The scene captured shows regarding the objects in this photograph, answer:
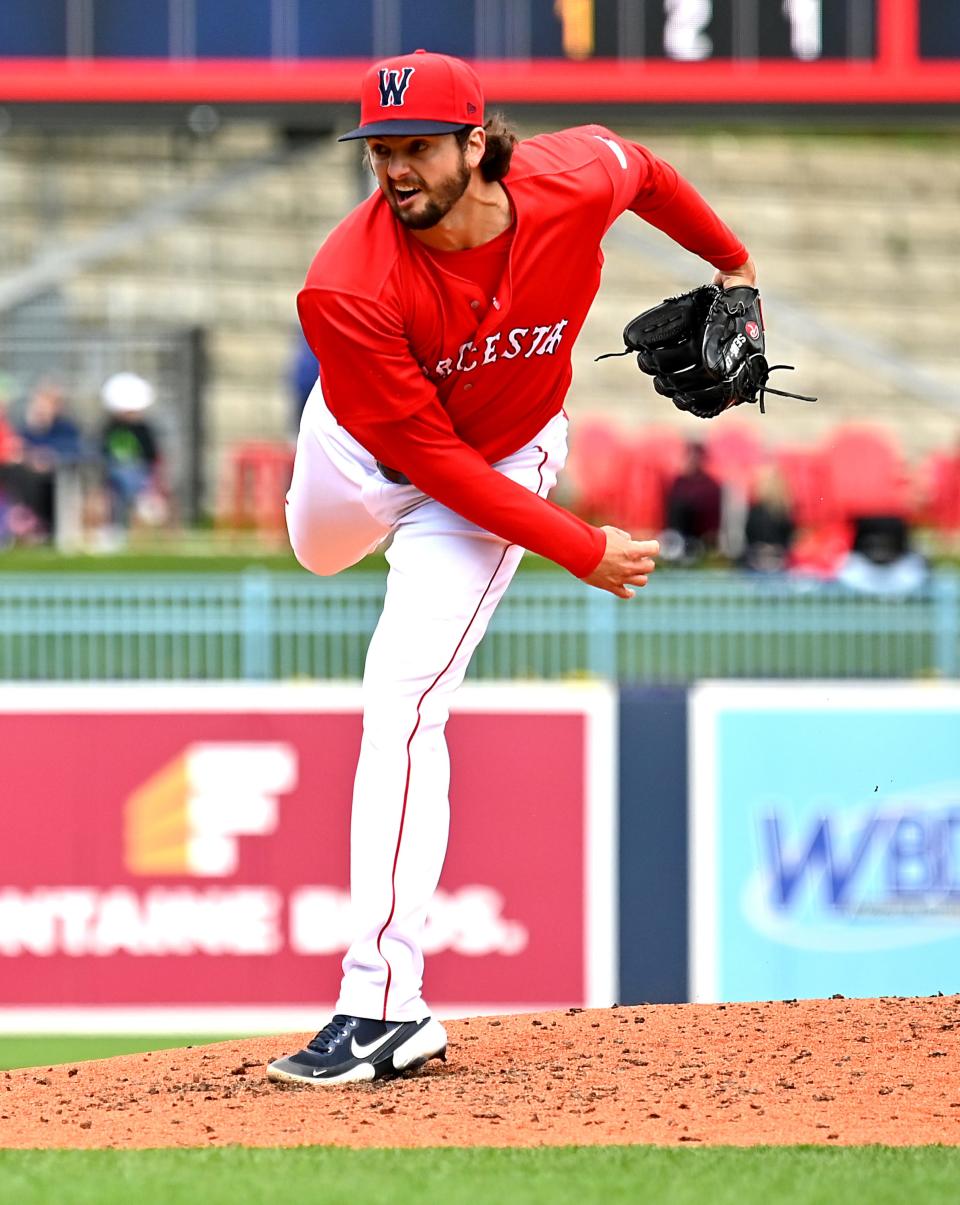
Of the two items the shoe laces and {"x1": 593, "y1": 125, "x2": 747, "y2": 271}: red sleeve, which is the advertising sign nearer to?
{"x1": 593, "y1": 125, "x2": 747, "y2": 271}: red sleeve

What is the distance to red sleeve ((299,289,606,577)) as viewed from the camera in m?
3.86

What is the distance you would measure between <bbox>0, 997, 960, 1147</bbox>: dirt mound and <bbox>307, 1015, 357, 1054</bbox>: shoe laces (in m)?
0.09

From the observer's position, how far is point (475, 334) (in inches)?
158

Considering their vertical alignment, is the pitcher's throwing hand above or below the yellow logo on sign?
above

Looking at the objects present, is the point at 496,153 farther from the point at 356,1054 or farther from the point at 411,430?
the point at 356,1054

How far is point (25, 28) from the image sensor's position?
1327 centimetres

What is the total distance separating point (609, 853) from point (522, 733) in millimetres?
512

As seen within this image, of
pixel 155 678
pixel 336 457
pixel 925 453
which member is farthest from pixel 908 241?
pixel 336 457

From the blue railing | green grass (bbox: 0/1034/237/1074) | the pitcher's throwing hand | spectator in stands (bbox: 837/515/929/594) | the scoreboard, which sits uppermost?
the scoreboard

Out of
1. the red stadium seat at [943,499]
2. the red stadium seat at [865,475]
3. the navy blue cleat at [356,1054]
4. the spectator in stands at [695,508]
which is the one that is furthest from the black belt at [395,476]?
the red stadium seat at [943,499]

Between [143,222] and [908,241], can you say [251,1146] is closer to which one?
[143,222]

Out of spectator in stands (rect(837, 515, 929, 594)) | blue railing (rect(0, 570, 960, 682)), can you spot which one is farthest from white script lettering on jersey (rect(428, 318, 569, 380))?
spectator in stands (rect(837, 515, 929, 594))

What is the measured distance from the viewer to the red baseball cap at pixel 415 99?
3779 mm

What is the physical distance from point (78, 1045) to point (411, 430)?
3940 millimetres
